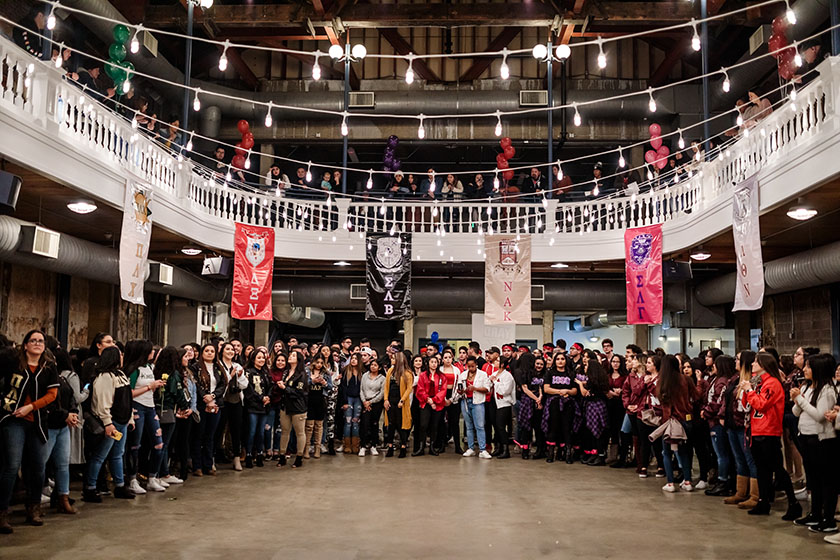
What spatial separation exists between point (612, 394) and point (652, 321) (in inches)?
86.3

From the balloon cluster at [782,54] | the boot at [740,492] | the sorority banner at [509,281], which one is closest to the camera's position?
the boot at [740,492]

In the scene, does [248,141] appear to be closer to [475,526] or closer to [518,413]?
[518,413]

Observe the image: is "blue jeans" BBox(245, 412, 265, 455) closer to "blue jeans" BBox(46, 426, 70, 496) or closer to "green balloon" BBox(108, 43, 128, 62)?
"blue jeans" BBox(46, 426, 70, 496)

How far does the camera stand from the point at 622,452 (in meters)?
8.35

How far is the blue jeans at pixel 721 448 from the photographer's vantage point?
21.5ft

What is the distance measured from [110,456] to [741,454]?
5.49m

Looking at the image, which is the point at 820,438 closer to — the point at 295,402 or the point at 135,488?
the point at 295,402

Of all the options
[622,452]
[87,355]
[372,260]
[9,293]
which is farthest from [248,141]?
[622,452]

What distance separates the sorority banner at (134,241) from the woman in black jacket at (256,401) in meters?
1.47

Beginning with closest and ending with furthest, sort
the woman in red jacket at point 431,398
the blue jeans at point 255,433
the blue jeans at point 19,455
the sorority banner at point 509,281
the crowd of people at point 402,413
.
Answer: the blue jeans at point 19,455 → the crowd of people at point 402,413 → the blue jeans at point 255,433 → the woman in red jacket at point 431,398 → the sorority banner at point 509,281

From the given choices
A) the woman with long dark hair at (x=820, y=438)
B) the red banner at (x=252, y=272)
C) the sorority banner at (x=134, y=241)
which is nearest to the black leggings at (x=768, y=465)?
the woman with long dark hair at (x=820, y=438)

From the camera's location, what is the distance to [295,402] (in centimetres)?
803

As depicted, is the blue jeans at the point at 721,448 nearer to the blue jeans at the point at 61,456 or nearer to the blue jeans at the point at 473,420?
the blue jeans at the point at 473,420

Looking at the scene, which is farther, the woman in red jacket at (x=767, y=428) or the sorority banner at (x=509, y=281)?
the sorority banner at (x=509, y=281)
